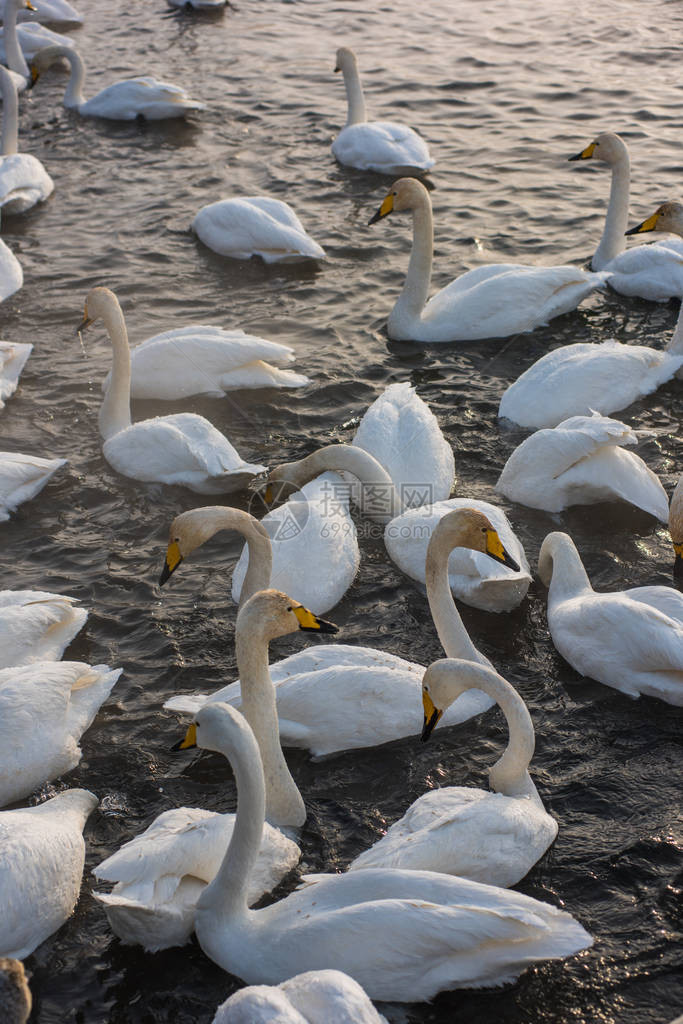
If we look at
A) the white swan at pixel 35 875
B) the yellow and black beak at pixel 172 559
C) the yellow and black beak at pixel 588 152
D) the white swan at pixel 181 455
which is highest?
the yellow and black beak at pixel 588 152

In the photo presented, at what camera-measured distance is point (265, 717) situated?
6.02 meters

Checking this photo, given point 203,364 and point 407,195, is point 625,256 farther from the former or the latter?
point 203,364

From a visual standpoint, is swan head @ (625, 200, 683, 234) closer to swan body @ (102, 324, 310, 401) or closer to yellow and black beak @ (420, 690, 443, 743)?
swan body @ (102, 324, 310, 401)

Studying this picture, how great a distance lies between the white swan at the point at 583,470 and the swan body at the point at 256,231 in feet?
15.5

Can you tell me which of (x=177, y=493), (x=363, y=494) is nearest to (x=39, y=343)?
(x=177, y=493)

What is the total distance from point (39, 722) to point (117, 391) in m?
3.96

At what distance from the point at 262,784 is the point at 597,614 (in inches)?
101

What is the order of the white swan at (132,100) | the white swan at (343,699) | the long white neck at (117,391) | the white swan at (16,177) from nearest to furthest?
the white swan at (343,699)
the long white neck at (117,391)
the white swan at (16,177)
the white swan at (132,100)

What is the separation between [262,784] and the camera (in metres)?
5.27

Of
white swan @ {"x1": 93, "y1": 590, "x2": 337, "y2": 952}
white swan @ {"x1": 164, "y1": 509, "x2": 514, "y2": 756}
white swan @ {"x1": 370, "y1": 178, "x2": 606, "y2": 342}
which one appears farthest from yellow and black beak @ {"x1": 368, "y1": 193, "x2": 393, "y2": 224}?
white swan @ {"x1": 93, "y1": 590, "x2": 337, "y2": 952}

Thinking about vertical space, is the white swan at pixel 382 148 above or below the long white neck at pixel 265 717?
above

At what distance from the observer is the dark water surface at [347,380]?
18.5 ft

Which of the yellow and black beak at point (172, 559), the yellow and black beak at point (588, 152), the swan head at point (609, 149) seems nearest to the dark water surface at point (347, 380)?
the yellow and black beak at point (172, 559)

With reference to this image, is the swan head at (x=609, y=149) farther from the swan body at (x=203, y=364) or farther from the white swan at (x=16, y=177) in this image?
the white swan at (x=16, y=177)
